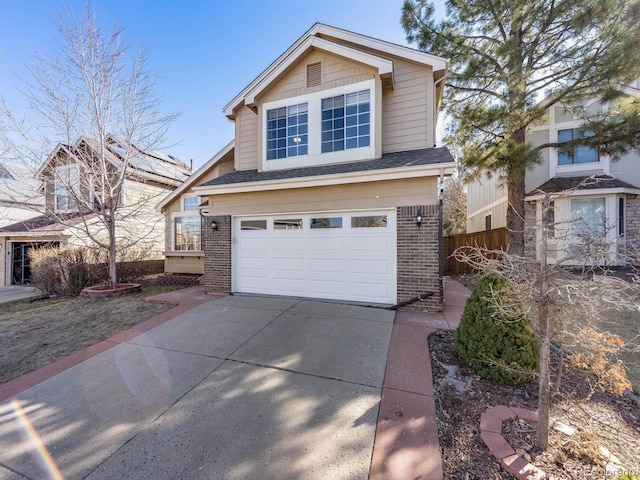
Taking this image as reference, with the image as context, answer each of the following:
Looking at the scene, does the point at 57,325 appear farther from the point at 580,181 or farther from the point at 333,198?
the point at 580,181

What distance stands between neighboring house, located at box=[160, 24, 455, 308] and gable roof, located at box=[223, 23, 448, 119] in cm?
3

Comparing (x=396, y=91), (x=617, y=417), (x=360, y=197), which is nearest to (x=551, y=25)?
(x=396, y=91)

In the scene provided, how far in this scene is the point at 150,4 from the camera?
28.0 feet

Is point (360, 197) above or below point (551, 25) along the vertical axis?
below

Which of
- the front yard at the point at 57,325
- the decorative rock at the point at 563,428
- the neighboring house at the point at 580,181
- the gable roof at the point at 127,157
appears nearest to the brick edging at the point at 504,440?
the decorative rock at the point at 563,428

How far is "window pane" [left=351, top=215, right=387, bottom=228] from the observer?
6.56 m

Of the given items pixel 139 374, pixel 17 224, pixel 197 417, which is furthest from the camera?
pixel 17 224

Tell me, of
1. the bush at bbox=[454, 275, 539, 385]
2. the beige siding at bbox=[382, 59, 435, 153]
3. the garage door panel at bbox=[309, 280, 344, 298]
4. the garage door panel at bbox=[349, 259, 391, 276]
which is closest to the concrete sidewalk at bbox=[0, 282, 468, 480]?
the bush at bbox=[454, 275, 539, 385]

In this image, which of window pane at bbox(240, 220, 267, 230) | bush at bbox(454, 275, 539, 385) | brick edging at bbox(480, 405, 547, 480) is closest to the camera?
brick edging at bbox(480, 405, 547, 480)

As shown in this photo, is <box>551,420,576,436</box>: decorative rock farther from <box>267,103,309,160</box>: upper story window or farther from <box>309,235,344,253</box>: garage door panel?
<box>267,103,309,160</box>: upper story window

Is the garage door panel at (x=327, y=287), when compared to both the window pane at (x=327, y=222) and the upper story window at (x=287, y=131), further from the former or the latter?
the upper story window at (x=287, y=131)

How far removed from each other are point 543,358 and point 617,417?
1489 millimetres

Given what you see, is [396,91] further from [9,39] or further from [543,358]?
[9,39]

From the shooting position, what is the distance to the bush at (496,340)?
11.1 ft
